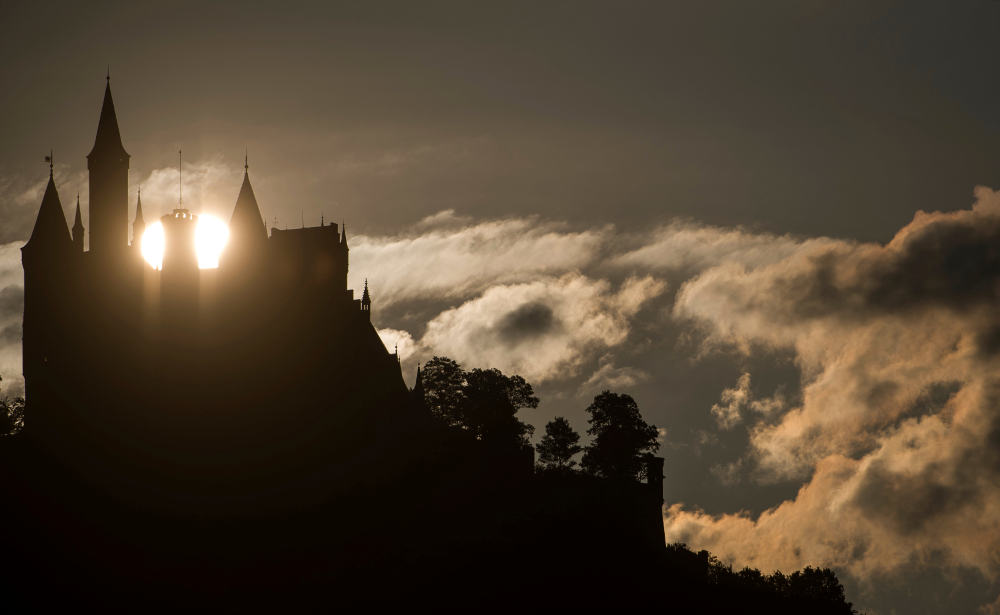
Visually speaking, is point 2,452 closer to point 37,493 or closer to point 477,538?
point 37,493

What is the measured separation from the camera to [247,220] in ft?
301

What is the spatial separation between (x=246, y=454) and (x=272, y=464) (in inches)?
75.4

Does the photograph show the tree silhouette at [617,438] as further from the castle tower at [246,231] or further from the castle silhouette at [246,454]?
the castle tower at [246,231]

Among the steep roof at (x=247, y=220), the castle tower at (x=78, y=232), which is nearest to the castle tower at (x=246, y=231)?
the steep roof at (x=247, y=220)

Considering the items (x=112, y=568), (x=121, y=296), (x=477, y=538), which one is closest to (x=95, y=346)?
(x=121, y=296)

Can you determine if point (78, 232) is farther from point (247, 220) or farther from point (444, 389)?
point (444, 389)

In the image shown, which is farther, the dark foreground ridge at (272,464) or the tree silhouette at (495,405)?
the tree silhouette at (495,405)

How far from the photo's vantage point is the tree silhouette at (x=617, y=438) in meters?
91.0

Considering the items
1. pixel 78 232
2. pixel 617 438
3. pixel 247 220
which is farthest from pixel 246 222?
pixel 617 438

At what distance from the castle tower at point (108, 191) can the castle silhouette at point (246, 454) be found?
0.15 meters

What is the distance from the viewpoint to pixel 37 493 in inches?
2857

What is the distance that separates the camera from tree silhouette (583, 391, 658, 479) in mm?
91000

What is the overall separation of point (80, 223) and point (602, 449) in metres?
43.1

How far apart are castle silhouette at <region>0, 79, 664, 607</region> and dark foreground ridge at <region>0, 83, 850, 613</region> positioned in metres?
0.14
